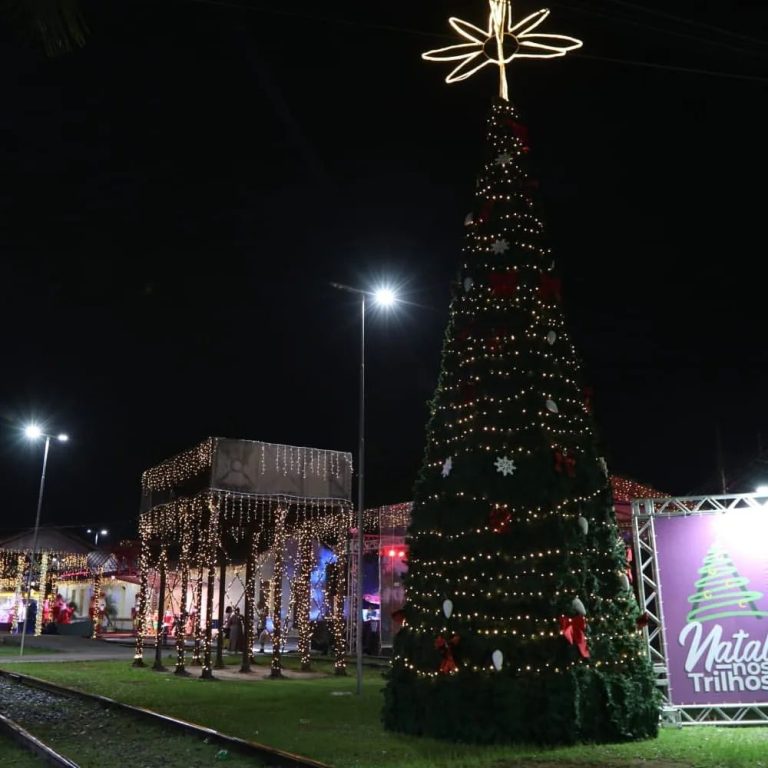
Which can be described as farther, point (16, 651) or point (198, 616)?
point (16, 651)

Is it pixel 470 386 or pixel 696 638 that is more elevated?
pixel 470 386

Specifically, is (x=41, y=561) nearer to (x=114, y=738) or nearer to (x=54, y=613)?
(x=54, y=613)

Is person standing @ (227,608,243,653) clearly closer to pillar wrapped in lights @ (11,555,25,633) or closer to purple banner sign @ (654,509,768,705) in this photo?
purple banner sign @ (654,509,768,705)

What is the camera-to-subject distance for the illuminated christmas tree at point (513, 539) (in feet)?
29.5

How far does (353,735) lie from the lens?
31.9ft

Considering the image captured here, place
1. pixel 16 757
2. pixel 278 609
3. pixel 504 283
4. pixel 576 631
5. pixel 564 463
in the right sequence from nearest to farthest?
pixel 16 757, pixel 576 631, pixel 564 463, pixel 504 283, pixel 278 609

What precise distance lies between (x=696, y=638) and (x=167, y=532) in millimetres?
15012

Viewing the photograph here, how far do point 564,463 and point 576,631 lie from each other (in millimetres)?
1957

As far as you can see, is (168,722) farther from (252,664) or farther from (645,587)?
(252,664)

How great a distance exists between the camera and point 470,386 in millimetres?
10320

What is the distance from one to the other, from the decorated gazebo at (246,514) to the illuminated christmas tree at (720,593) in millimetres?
9737

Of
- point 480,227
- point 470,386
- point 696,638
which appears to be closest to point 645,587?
point 696,638

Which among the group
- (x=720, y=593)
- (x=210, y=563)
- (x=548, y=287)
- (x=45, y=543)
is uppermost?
(x=548, y=287)

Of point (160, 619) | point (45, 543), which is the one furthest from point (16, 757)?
point (45, 543)
